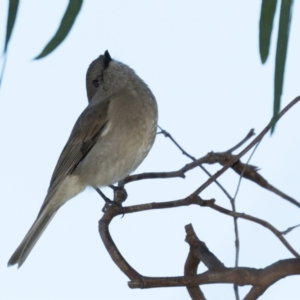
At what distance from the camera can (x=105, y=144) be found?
3498 mm

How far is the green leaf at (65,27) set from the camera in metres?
1.25

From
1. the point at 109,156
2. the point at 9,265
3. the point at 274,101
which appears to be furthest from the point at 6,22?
the point at 109,156

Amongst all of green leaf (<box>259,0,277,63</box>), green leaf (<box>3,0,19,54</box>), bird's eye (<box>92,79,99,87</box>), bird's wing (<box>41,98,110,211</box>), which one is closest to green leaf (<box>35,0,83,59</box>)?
green leaf (<box>3,0,19,54</box>)

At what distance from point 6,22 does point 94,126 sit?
7.58 feet

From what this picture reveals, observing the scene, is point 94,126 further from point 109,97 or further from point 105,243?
point 105,243

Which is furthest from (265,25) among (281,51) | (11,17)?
(11,17)

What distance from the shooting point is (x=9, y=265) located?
306cm

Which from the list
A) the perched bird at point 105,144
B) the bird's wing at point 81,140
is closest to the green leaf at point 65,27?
the perched bird at point 105,144

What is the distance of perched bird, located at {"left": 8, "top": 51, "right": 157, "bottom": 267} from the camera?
3408 millimetres

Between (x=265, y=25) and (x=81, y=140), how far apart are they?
7.82ft

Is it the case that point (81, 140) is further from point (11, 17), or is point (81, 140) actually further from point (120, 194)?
point (11, 17)

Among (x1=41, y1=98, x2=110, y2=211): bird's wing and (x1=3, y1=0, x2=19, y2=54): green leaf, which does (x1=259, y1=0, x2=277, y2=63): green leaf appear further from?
(x1=41, y1=98, x2=110, y2=211): bird's wing

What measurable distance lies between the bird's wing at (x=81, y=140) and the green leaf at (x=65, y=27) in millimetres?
2208

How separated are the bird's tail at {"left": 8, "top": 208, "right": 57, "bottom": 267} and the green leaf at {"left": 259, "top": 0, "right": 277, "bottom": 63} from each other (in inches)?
79.3
